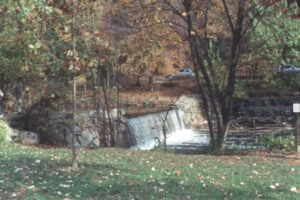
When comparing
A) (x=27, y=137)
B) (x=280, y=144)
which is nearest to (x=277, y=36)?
(x=280, y=144)

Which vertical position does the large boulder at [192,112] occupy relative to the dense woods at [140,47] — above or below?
below

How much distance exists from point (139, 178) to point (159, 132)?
14.3 metres

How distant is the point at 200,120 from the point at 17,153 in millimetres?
17739

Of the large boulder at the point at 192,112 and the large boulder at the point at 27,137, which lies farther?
the large boulder at the point at 192,112

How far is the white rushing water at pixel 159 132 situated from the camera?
2156 cm

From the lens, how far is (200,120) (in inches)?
1128

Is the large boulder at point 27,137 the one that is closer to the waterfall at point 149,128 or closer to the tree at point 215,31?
the waterfall at point 149,128

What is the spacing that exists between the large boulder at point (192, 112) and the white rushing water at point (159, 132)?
1.26 metres

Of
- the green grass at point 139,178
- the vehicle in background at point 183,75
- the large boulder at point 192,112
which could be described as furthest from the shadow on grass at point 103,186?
the vehicle in background at point 183,75

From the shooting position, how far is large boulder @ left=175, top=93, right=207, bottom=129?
2769 cm

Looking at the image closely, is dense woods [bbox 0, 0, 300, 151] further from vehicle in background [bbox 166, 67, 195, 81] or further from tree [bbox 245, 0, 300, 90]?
vehicle in background [bbox 166, 67, 195, 81]

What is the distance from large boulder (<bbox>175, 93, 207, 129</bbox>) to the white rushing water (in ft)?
4.14

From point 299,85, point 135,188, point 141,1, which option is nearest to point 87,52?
point 141,1

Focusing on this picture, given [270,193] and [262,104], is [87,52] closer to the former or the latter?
[270,193]
